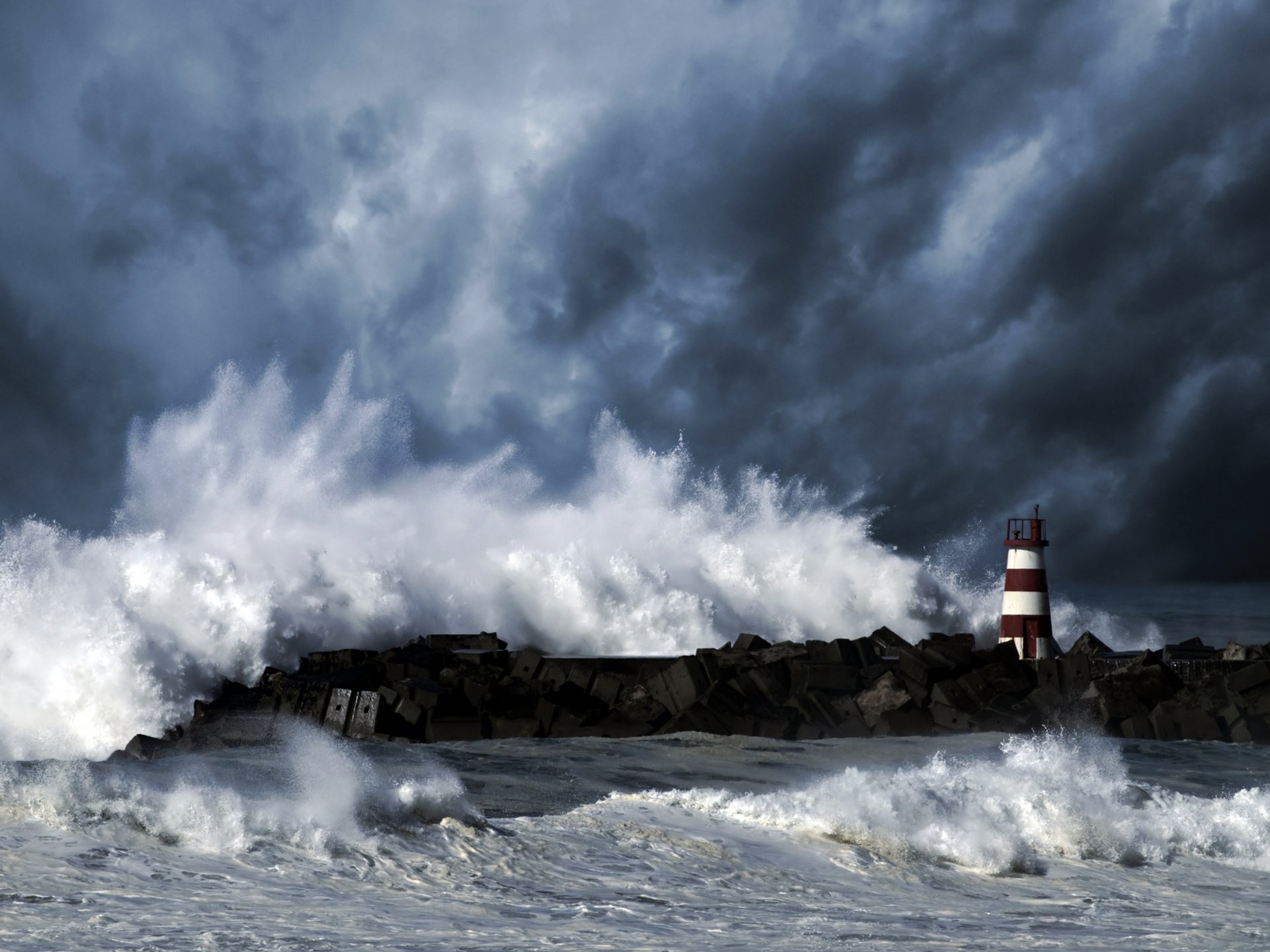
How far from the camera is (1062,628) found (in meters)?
24.9

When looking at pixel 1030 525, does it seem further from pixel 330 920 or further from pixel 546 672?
pixel 330 920

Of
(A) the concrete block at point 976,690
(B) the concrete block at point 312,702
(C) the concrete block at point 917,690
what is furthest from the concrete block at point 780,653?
(B) the concrete block at point 312,702

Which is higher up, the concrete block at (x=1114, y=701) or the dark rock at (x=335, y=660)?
the dark rock at (x=335, y=660)

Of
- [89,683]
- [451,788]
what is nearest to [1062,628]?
[89,683]

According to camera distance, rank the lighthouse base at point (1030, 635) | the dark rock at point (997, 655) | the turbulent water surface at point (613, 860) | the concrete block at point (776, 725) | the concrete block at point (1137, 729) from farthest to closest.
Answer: the lighthouse base at point (1030, 635), the dark rock at point (997, 655), the concrete block at point (1137, 729), the concrete block at point (776, 725), the turbulent water surface at point (613, 860)

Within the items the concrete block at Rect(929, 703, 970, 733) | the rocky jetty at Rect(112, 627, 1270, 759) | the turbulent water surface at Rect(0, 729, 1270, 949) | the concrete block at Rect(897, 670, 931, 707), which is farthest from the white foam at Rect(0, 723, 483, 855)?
the concrete block at Rect(897, 670, 931, 707)

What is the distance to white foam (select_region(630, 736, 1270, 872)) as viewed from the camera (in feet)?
16.8

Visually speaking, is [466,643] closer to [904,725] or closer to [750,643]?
[750,643]

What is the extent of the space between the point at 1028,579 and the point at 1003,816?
27.6 feet

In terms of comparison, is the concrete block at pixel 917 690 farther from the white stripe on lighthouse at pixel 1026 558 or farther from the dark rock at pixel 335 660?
the dark rock at pixel 335 660

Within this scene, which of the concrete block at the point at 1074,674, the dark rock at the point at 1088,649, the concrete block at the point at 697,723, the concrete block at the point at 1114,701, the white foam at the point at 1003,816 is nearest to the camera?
the white foam at the point at 1003,816

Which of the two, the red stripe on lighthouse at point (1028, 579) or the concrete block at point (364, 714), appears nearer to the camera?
the concrete block at point (364, 714)

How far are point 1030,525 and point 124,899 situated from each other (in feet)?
37.6

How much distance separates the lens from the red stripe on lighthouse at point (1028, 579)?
13359 millimetres
